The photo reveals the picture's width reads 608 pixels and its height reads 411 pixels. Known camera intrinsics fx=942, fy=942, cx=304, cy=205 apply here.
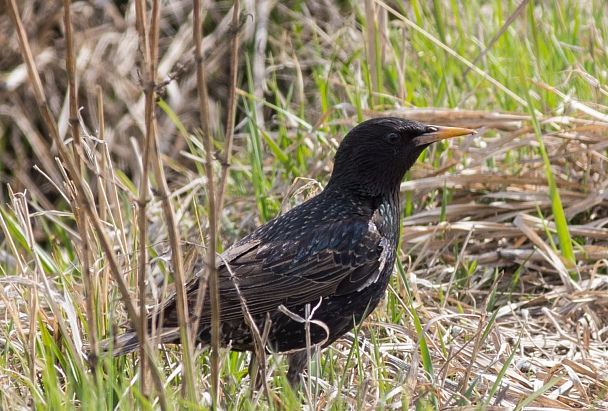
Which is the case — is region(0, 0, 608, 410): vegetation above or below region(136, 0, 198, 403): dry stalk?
below

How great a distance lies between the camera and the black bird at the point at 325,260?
122 inches

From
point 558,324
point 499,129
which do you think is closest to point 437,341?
point 558,324

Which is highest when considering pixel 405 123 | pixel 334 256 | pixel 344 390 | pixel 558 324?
pixel 405 123

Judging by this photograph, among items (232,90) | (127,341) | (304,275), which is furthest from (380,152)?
(232,90)

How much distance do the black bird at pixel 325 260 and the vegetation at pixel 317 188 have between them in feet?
0.42

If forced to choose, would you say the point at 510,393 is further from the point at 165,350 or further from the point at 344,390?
the point at 165,350

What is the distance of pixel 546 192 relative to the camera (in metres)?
4.27

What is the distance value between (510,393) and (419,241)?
1276 mm

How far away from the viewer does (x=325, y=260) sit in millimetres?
3242

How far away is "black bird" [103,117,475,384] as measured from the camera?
3.11 metres

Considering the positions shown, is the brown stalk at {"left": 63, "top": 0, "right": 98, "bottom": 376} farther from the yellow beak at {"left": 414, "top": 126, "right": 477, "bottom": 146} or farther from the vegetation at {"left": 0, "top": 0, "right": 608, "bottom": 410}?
the yellow beak at {"left": 414, "top": 126, "right": 477, "bottom": 146}

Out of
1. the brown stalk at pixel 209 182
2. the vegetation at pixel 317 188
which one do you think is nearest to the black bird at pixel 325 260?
the vegetation at pixel 317 188

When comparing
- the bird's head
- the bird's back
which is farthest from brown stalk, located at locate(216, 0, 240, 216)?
the bird's head

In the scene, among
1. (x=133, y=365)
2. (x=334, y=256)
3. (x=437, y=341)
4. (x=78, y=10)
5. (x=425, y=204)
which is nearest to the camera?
(x=133, y=365)
